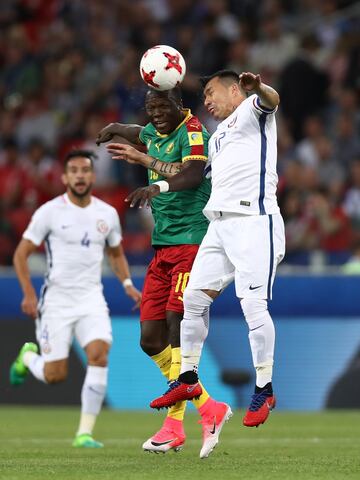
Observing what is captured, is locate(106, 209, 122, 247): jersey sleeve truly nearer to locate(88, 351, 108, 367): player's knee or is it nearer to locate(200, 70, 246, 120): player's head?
locate(88, 351, 108, 367): player's knee

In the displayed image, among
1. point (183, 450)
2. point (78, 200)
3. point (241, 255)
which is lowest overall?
point (183, 450)

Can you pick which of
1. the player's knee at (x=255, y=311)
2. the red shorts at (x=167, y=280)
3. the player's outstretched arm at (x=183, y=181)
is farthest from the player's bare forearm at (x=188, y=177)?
→ the player's knee at (x=255, y=311)

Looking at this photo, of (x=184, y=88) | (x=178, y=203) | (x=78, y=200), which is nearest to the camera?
(x=178, y=203)

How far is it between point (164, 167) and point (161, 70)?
0.68 meters

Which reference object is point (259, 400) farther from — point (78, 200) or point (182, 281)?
point (78, 200)

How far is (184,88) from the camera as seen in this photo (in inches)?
670

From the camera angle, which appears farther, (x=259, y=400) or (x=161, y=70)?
(x=161, y=70)

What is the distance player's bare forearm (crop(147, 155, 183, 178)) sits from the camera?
920 cm

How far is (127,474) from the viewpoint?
808 cm

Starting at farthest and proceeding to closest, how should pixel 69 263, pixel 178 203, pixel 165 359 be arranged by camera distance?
pixel 69 263 → pixel 165 359 → pixel 178 203

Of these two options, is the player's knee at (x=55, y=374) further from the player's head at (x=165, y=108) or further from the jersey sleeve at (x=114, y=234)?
the player's head at (x=165, y=108)

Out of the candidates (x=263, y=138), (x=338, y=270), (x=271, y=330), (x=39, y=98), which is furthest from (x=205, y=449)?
(x=39, y=98)

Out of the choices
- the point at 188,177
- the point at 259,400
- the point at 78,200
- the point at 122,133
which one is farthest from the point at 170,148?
the point at 78,200

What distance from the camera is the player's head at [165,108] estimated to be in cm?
936
